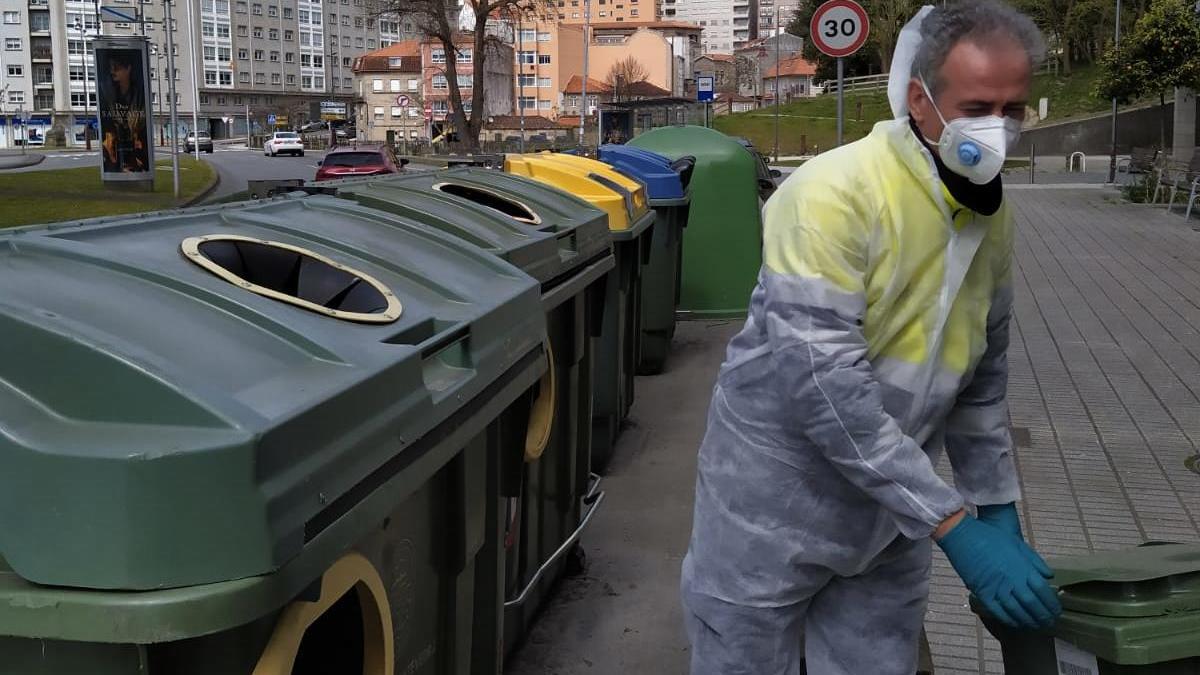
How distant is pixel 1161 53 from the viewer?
21.1m

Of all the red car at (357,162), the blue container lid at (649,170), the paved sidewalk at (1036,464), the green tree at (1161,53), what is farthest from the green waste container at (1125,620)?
the red car at (357,162)

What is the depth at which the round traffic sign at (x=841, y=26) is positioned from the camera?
951 cm

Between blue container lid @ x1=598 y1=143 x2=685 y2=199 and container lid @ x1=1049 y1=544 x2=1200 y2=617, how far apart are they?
656cm

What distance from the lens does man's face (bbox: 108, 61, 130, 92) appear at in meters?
26.6

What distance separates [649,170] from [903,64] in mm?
6641

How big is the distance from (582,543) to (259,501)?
402cm

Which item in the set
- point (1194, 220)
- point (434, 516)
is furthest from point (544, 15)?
point (434, 516)

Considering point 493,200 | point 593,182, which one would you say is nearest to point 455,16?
point 593,182

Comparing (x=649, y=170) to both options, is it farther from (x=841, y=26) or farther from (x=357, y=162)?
(x=357, y=162)

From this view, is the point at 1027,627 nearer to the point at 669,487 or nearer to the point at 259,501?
the point at 259,501

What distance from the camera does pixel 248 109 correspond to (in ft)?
374

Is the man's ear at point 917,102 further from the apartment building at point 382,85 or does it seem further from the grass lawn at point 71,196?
the apartment building at point 382,85

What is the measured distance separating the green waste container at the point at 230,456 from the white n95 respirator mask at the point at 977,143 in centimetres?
107

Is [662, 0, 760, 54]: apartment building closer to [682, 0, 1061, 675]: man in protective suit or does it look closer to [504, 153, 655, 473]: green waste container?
[504, 153, 655, 473]: green waste container
